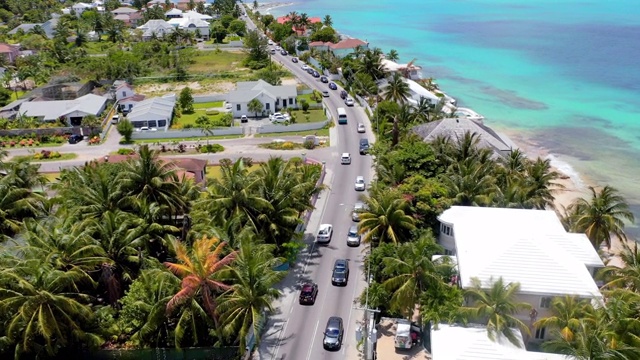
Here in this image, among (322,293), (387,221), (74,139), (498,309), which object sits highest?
(387,221)

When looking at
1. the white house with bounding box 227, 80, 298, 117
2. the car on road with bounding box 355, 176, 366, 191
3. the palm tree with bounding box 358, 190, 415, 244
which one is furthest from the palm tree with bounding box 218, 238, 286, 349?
the white house with bounding box 227, 80, 298, 117

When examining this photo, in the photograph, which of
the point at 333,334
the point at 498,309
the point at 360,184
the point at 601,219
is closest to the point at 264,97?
the point at 360,184

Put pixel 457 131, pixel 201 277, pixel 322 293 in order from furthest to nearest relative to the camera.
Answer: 1. pixel 457 131
2. pixel 322 293
3. pixel 201 277

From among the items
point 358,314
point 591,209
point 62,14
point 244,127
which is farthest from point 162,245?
point 62,14

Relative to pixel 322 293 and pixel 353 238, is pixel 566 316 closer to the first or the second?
pixel 322 293

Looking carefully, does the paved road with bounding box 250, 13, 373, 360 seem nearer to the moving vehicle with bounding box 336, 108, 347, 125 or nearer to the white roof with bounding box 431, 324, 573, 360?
the white roof with bounding box 431, 324, 573, 360

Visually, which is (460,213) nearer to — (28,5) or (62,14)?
(62,14)

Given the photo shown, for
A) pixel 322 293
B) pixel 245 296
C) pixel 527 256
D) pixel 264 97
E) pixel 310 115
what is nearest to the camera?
pixel 245 296
